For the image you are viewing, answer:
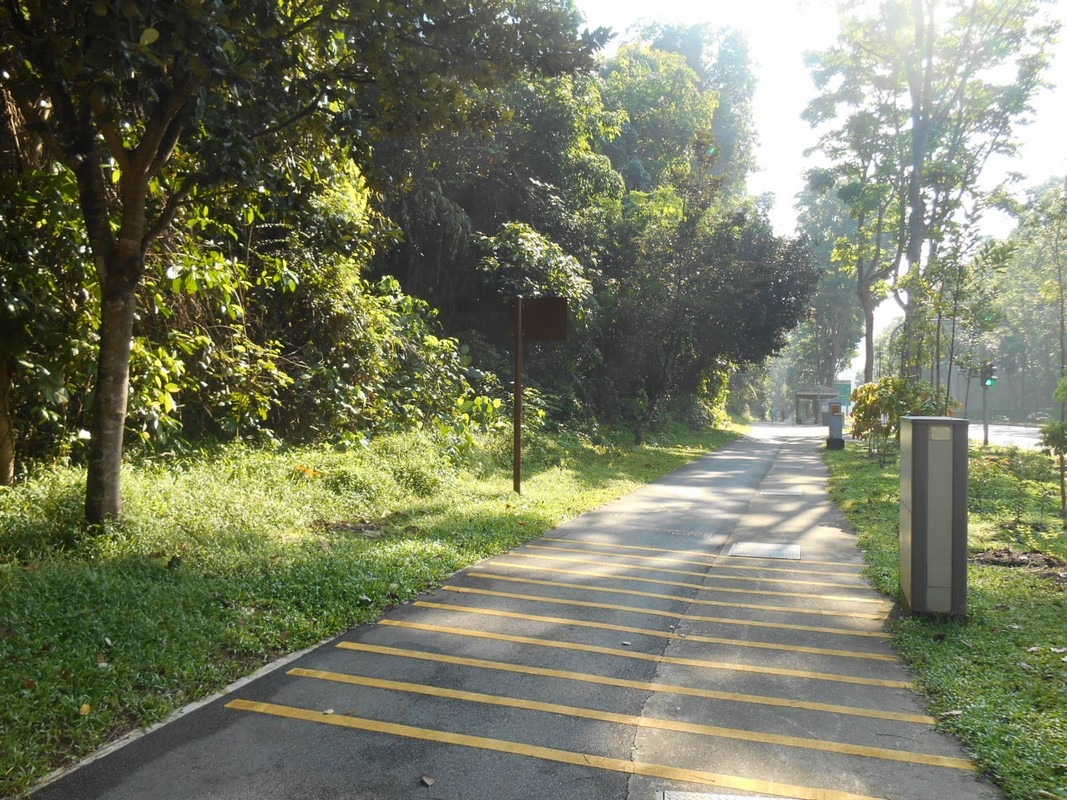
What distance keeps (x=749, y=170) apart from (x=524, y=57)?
138 ft

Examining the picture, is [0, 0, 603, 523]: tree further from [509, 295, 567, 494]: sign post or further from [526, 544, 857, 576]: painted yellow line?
[526, 544, 857, 576]: painted yellow line

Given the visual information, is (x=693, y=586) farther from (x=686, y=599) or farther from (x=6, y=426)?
(x=6, y=426)

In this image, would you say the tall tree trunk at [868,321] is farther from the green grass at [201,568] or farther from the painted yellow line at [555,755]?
the painted yellow line at [555,755]

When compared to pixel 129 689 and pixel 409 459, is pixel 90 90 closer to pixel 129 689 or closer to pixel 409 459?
pixel 129 689

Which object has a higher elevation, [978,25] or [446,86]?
[978,25]

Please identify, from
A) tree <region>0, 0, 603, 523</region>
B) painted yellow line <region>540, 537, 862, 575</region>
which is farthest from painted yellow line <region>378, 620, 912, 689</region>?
tree <region>0, 0, 603, 523</region>

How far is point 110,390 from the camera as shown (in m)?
6.16

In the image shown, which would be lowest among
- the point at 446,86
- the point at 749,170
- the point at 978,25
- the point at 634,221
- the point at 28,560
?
the point at 28,560

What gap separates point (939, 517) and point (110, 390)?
643 centimetres

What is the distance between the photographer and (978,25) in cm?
2197

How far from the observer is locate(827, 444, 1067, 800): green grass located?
11.5ft

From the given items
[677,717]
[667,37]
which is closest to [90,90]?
[677,717]

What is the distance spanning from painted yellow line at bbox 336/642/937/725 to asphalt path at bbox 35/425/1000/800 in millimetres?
16

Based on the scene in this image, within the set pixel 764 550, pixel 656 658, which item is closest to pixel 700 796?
pixel 656 658
